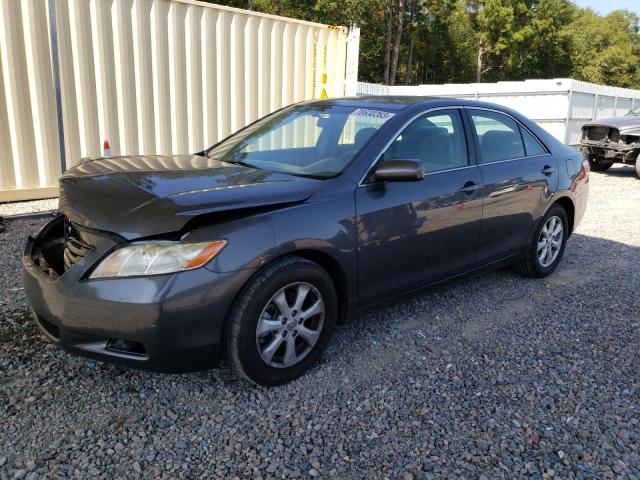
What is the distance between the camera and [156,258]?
2580 millimetres

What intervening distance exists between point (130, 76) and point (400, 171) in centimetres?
528

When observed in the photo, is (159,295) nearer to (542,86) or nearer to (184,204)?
(184,204)

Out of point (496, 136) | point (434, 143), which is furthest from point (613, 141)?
point (434, 143)

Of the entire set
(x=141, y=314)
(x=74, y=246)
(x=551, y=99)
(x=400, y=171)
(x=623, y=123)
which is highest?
(x=551, y=99)

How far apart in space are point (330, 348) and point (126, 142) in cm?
502

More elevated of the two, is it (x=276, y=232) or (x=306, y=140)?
(x=306, y=140)

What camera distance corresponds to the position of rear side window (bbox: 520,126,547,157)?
467cm

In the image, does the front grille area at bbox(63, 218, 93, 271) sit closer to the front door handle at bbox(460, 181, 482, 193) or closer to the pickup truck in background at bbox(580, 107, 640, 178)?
the front door handle at bbox(460, 181, 482, 193)

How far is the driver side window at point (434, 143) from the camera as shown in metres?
3.60

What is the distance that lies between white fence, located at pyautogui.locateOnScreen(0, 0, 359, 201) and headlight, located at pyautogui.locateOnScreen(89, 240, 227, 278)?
16.1 feet

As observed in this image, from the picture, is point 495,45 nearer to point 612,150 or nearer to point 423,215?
point 612,150

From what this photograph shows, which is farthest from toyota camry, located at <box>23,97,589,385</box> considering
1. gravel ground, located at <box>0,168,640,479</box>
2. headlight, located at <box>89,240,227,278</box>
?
gravel ground, located at <box>0,168,640,479</box>

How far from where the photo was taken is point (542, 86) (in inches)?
623

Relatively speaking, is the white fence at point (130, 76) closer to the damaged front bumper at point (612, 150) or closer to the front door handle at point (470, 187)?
the front door handle at point (470, 187)
